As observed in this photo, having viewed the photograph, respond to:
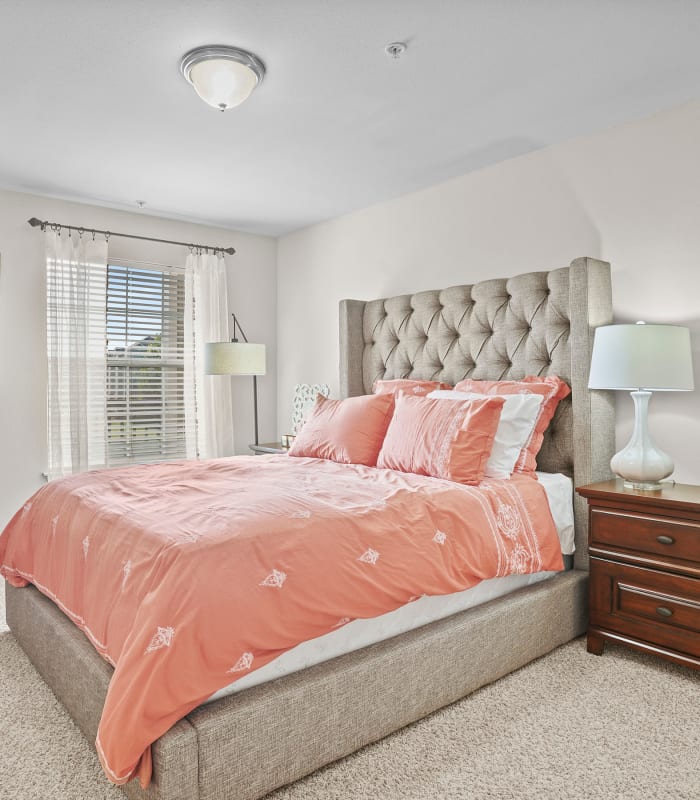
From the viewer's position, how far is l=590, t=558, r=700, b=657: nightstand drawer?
2.21 m

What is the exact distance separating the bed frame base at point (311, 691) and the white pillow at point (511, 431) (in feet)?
1.72

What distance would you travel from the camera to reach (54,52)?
89.1 inches

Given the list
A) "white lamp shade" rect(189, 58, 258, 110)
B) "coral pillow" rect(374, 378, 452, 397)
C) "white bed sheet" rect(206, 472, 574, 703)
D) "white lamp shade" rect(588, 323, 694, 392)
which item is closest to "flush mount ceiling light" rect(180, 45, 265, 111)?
"white lamp shade" rect(189, 58, 258, 110)

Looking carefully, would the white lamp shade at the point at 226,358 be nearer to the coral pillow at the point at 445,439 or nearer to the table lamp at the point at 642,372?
the coral pillow at the point at 445,439

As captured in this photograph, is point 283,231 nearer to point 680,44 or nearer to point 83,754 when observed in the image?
point 680,44

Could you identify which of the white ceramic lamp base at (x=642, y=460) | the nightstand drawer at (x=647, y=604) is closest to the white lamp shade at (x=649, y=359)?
the white ceramic lamp base at (x=642, y=460)

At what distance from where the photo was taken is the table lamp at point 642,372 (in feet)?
7.83

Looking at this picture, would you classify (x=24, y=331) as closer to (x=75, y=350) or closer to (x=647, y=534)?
(x=75, y=350)

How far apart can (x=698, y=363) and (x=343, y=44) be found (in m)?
1.98

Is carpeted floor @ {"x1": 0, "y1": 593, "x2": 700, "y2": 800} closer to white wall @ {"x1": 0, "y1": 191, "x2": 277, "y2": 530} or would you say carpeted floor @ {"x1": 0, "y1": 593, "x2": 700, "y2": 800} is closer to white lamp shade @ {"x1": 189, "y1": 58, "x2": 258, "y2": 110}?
white wall @ {"x1": 0, "y1": 191, "x2": 277, "y2": 530}

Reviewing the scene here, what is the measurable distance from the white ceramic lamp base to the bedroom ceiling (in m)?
1.37

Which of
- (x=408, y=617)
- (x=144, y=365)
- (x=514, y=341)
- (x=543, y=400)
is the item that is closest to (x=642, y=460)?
(x=543, y=400)

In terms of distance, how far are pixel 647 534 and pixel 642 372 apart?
2.11ft

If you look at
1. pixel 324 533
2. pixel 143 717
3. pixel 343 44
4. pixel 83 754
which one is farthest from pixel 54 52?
pixel 83 754
